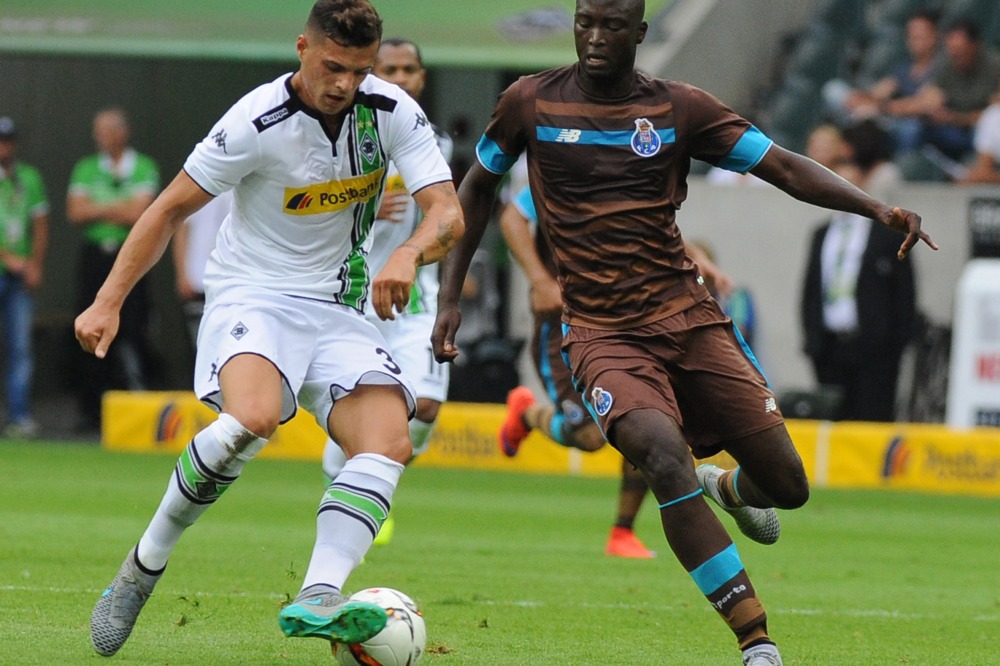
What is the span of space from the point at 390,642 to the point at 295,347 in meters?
1.31

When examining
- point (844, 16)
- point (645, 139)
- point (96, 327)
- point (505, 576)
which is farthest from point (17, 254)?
point (645, 139)

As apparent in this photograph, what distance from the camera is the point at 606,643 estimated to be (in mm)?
7102

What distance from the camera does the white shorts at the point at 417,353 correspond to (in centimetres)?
975

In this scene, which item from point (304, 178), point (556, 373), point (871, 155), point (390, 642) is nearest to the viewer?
point (390, 642)

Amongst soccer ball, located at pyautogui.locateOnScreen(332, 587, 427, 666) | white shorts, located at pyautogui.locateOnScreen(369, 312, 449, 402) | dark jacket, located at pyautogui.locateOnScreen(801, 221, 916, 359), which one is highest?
soccer ball, located at pyautogui.locateOnScreen(332, 587, 427, 666)

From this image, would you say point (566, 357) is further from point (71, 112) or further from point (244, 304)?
point (71, 112)

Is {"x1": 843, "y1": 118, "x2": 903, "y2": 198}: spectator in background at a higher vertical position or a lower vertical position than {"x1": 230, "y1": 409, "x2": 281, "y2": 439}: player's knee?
lower

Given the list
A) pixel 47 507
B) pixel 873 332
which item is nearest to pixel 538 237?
pixel 47 507

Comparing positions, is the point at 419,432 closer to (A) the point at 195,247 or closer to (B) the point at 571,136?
(B) the point at 571,136

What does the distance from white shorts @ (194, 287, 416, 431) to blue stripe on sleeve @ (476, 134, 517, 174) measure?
818 millimetres

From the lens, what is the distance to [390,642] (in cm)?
579

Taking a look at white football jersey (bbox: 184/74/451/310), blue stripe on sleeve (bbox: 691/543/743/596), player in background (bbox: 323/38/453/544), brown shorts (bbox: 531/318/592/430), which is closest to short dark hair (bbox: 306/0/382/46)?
white football jersey (bbox: 184/74/451/310)

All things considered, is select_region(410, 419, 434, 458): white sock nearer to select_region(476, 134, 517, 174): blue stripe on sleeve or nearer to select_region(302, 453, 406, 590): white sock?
select_region(476, 134, 517, 174): blue stripe on sleeve

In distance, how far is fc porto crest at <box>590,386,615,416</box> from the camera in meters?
6.38
